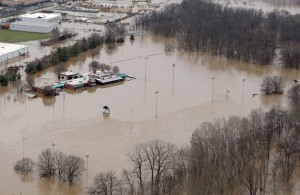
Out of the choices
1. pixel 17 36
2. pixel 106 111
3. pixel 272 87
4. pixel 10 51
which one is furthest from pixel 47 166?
pixel 17 36

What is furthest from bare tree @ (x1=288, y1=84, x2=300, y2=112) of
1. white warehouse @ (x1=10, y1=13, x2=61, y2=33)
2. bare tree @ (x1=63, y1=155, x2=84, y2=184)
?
white warehouse @ (x1=10, y1=13, x2=61, y2=33)

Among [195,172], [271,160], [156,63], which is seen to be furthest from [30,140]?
[156,63]

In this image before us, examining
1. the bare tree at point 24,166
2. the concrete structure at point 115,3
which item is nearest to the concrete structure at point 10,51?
the bare tree at point 24,166

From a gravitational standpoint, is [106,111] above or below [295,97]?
below

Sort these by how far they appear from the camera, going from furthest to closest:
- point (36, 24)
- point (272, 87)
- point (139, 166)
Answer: point (36, 24) < point (272, 87) < point (139, 166)

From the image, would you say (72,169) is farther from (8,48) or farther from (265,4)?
(265,4)

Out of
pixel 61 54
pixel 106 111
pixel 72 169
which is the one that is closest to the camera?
pixel 72 169

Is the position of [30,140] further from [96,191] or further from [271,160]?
[271,160]
